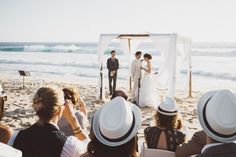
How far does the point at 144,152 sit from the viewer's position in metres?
2.74

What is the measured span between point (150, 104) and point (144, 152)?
7043 mm

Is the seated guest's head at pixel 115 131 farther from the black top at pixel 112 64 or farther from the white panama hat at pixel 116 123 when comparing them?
the black top at pixel 112 64

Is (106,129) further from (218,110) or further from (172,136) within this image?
(172,136)

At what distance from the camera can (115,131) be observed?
1.93 m

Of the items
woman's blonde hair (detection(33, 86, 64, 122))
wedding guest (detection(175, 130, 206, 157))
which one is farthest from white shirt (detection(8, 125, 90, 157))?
wedding guest (detection(175, 130, 206, 157))

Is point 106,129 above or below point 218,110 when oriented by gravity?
below

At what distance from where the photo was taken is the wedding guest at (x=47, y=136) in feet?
7.20

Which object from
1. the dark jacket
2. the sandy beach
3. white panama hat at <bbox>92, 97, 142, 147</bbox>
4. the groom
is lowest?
the sandy beach

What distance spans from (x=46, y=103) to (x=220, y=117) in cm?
119

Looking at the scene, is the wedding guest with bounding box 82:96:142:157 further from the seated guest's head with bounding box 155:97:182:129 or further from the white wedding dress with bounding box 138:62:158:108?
the white wedding dress with bounding box 138:62:158:108

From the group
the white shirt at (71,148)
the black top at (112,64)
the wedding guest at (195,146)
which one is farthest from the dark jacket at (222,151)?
the black top at (112,64)

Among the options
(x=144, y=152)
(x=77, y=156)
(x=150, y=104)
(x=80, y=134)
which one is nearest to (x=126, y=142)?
(x=77, y=156)

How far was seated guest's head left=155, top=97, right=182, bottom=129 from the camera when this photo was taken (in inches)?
123

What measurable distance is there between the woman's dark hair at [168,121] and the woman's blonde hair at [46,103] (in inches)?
46.9
